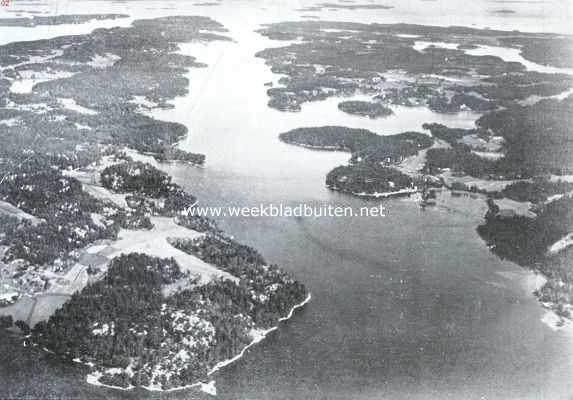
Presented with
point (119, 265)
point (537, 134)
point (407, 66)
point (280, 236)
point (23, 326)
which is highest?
point (407, 66)

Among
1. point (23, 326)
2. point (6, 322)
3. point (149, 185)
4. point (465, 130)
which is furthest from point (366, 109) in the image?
point (6, 322)

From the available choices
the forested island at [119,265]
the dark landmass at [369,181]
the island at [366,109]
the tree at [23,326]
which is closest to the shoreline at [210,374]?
the forested island at [119,265]

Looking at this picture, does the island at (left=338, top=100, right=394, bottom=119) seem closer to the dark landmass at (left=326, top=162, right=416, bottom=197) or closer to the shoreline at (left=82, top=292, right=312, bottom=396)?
the dark landmass at (left=326, top=162, right=416, bottom=197)

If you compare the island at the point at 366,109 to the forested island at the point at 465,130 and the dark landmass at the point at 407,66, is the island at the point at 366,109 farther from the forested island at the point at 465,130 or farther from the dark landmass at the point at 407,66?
the dark landmass at the point at 407,66

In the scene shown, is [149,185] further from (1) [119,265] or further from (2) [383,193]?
(2) [383,193]

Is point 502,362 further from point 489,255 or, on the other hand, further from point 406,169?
point 406,169

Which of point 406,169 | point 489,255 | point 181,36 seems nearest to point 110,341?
point 489,255

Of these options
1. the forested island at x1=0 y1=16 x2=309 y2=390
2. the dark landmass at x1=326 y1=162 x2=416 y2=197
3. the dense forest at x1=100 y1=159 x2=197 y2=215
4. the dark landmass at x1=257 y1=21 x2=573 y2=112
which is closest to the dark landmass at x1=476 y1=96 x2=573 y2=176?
the dark landmass at x1=257 y1=21 x2=573 y2=112
